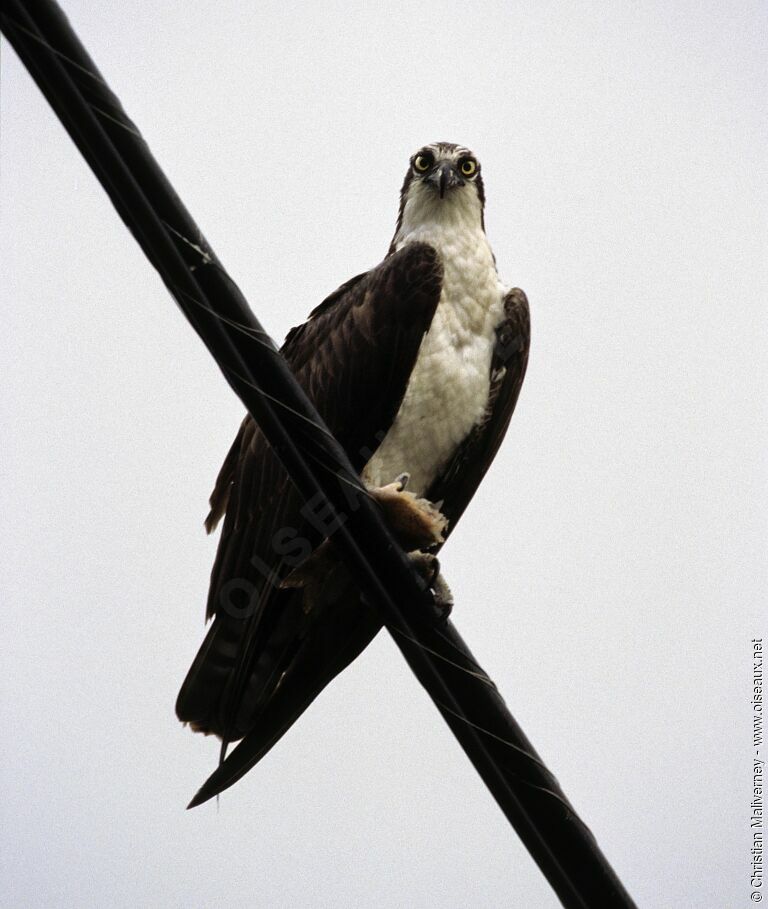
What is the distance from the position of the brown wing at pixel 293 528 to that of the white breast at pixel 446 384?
0.42 feet

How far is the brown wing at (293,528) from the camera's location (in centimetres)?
446

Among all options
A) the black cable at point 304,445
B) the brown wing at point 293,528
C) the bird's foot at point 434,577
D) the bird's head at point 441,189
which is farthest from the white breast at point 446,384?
the black cable at point 304,445

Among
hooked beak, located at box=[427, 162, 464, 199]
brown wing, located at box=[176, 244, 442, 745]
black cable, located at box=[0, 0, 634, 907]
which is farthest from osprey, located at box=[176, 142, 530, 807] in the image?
black cable, located at box=[0, 0, 634, 907]

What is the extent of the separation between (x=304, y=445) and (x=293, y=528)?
146 cm

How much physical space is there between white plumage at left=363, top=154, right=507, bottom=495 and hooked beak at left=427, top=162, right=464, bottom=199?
32cm

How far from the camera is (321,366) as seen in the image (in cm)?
489

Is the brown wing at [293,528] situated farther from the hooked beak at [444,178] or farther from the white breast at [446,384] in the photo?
the hooked beak at [444,178]

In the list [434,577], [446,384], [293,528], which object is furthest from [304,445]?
[446,384]

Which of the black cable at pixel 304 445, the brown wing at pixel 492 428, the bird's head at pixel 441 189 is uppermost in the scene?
the bird's head at pixel 441 189

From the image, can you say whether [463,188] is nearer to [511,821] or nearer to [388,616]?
[388,616]

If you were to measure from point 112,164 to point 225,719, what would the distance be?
7.38ft

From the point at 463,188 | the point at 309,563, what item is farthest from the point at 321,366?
the point at 463,188

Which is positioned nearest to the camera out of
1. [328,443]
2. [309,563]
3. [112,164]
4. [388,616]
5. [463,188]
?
[112,164]

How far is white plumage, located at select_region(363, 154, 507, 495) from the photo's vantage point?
4926mm
